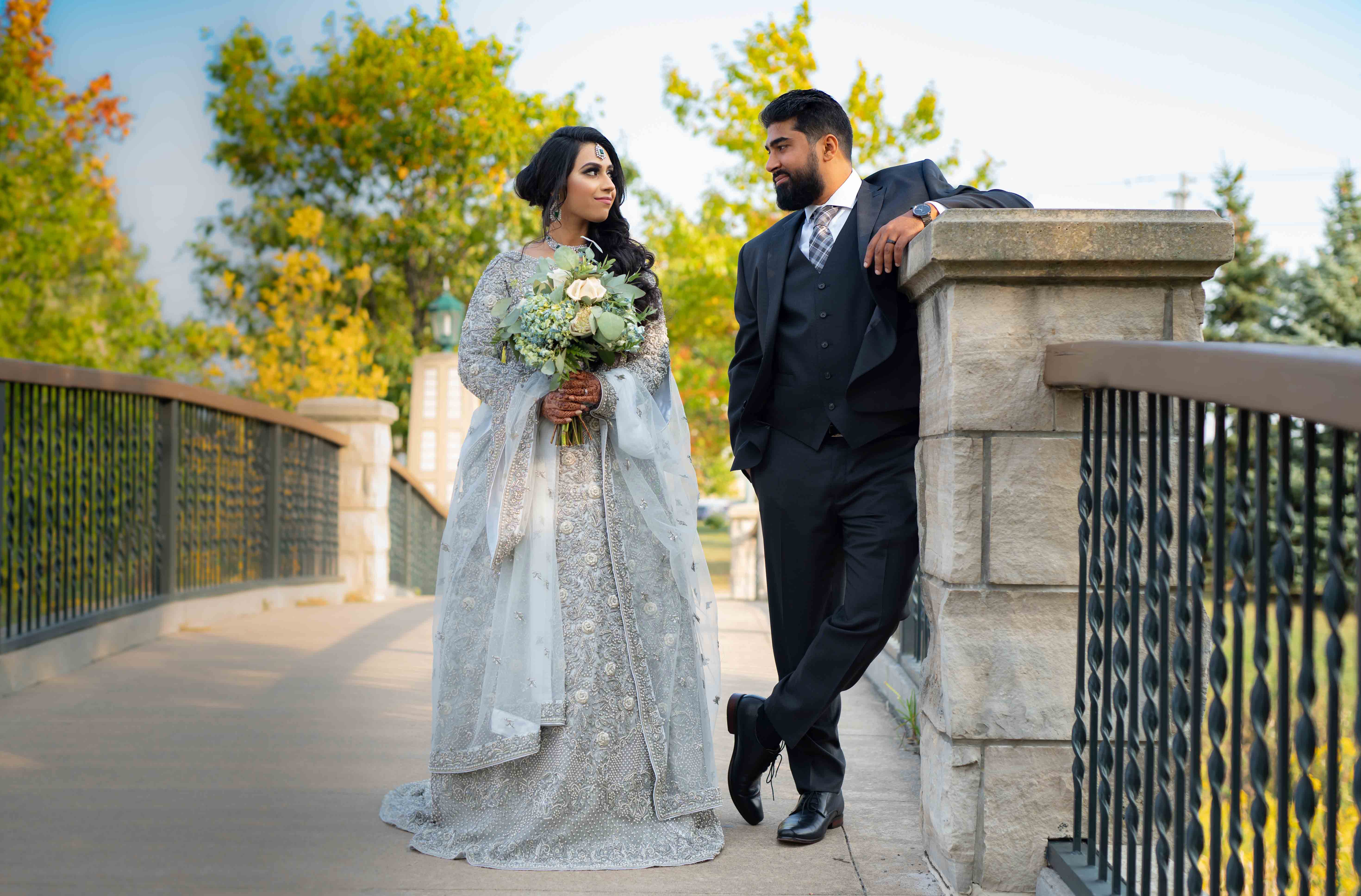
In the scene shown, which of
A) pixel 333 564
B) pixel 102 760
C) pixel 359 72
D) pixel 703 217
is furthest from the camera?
pixel 359 72

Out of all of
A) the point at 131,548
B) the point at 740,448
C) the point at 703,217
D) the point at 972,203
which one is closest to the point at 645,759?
the point at 740,448

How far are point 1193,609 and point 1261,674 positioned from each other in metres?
0.39

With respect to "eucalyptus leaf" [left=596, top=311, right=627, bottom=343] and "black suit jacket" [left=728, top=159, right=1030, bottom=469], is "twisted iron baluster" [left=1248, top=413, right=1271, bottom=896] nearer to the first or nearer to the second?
"black suit jacket" [left=728, top=159, right=1030, bottom=469]

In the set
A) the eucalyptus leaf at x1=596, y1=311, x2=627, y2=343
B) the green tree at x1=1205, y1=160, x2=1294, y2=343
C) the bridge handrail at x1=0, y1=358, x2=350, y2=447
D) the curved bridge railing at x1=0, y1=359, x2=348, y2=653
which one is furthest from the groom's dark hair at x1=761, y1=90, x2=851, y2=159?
the green tree at x1=1205, y1=160, x2=1294, y2=343

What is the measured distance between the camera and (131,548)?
6035 mm

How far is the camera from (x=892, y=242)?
2.80 metres

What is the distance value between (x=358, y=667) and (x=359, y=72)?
15.6 meters

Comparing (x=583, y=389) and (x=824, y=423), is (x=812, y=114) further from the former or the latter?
(x=583, y=389)

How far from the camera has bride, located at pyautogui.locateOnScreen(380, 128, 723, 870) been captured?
3.00m

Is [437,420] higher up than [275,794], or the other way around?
[437,420]

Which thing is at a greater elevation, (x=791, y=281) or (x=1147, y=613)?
(x=791, y=281)

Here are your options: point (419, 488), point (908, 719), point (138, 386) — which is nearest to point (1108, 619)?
point (908, 719)

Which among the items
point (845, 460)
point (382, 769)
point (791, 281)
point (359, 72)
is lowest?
point (382, 769)

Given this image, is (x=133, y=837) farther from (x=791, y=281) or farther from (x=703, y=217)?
(x=703, y=217)
